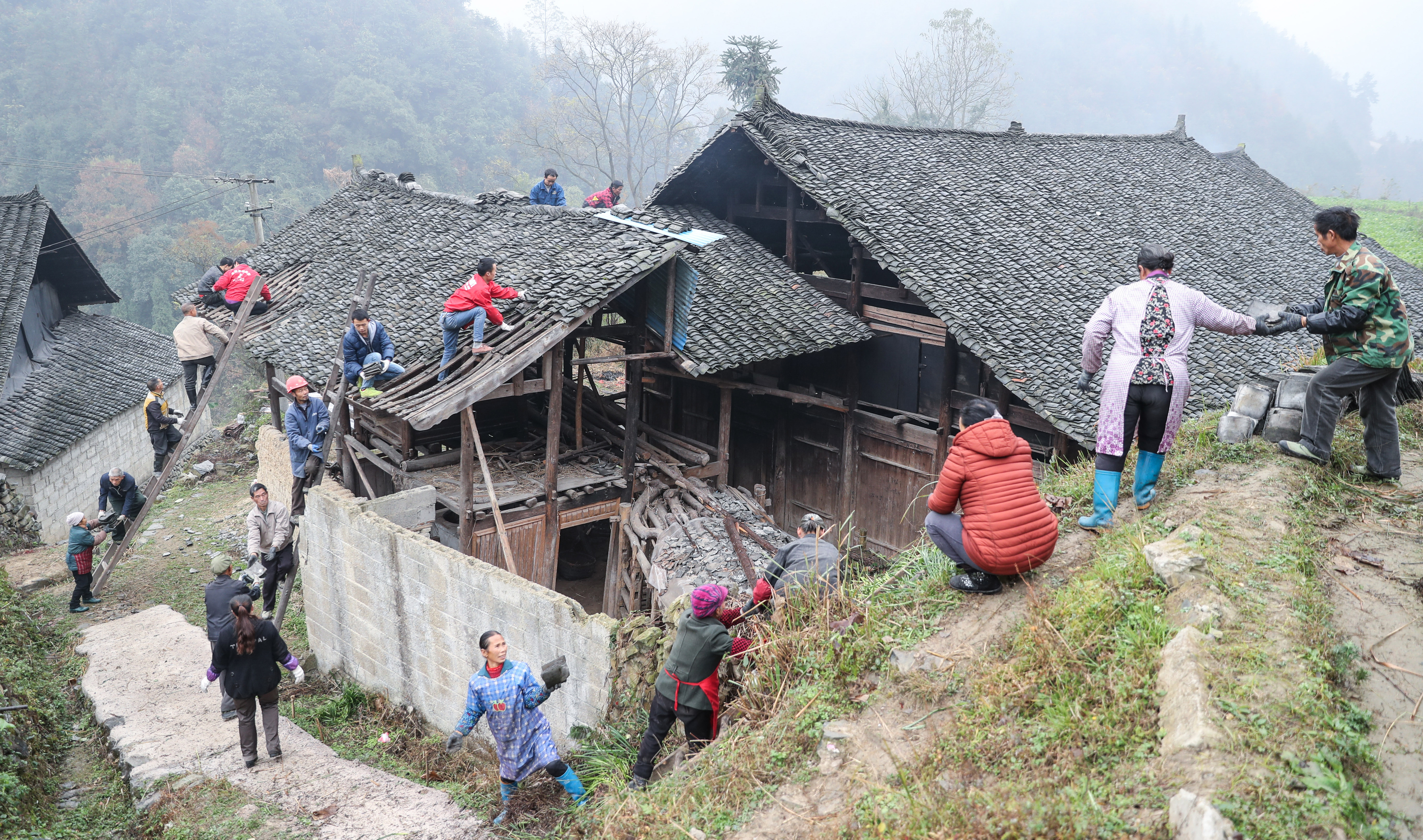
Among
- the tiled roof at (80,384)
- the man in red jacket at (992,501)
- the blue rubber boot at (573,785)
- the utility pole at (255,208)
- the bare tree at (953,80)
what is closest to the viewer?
the man in red jacket at (992,501)

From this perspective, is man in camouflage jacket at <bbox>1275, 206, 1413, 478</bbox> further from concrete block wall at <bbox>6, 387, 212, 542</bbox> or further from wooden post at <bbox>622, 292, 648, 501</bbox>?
concrete block wall at <bbox>6, 387, 212, 542</bbox>

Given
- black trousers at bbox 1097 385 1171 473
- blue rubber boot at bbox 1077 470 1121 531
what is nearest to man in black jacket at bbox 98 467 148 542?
blue rubber boot at bbox 1077 470 1121 531

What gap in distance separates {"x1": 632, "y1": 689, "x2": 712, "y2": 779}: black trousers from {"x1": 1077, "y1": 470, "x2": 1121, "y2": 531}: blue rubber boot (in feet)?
9.51

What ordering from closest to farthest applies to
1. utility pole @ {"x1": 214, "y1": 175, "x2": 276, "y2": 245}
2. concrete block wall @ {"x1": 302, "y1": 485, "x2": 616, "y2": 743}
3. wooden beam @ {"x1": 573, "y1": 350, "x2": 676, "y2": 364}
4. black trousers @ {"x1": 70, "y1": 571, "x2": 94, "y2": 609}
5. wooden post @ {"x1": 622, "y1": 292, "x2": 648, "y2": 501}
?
concrete block wall @ {"x1": 302, "y1": 485, "x2": 616, "y2": 743}, wooden beam @ {"x1": 573, "y1": 350, "x2": 676, "y2": 364}, wooden post @ {"x1": 622, "y1": 292, "x2": 648, "y2": 501}, black trousers @ {"x1": 70, "y1": 571, "x2": 94, "y2": 609}, utility pole @ {"x1": 214, "y1": 175, "x2": 276, "y2": 245}

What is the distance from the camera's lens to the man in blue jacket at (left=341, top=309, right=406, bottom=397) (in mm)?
10461

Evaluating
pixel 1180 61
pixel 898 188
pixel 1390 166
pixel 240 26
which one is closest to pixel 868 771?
pixel 898 188

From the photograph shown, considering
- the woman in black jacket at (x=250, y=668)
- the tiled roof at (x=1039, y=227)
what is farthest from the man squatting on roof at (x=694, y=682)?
the tiled roof at (x=1039, y=227)

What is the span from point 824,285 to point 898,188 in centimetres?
195

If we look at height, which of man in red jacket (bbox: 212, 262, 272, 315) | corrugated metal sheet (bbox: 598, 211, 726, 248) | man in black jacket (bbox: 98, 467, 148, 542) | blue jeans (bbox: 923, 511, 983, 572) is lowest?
man in black jacket (bbox: 98, 467, 148, 542)

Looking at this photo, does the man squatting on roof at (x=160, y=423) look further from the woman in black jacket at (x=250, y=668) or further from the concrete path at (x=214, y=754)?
the woman in black jacket at (x=250, y=668)

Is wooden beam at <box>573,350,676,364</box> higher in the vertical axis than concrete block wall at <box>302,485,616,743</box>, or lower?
higher

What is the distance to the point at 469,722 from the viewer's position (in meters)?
6.32

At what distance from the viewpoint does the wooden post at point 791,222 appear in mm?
14062

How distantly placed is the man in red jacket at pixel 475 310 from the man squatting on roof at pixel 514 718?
14.8 ft
